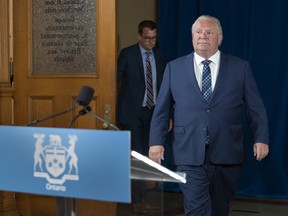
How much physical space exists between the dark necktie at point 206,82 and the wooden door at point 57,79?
919mm

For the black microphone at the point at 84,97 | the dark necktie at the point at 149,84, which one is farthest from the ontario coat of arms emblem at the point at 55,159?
the dark necktie at the point at 149,84

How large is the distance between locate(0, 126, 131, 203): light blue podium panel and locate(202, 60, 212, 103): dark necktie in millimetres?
1562

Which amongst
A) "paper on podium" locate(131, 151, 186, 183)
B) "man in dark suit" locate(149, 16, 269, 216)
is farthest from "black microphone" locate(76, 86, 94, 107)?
"man in dark suit" locate(149, 16, 269, 216)

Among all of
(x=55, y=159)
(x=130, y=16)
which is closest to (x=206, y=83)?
(x=55, y=159)

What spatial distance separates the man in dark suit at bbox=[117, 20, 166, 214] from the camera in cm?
513

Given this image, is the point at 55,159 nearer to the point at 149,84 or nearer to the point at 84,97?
the point at 84,97

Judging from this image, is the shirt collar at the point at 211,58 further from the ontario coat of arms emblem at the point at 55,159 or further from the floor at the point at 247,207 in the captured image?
the floor at the point at 247,207

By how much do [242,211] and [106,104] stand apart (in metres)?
1.89

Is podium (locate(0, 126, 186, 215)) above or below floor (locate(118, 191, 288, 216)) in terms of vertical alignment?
above

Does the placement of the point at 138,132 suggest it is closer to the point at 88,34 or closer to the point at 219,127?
the point at 88,34

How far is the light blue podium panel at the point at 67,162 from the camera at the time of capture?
1.84 meters

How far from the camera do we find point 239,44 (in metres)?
5.89

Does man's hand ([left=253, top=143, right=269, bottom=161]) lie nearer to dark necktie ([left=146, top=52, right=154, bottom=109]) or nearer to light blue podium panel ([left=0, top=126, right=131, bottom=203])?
light blue podium panel ([left=0, top=126, right=131, bottom=203])

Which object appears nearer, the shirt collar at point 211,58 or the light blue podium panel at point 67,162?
the light blue podium panel at point 67,162
